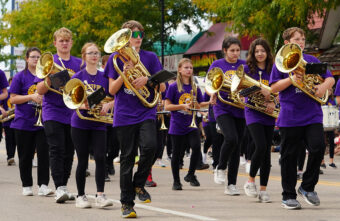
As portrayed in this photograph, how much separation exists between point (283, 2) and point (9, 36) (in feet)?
70.7

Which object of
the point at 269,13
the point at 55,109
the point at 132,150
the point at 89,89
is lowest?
the point at 132,150

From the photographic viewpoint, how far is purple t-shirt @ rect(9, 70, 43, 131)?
9.23 m

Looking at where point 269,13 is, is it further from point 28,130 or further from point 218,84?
point 28,130

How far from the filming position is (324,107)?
1380cm

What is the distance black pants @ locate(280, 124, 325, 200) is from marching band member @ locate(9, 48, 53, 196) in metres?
3.12

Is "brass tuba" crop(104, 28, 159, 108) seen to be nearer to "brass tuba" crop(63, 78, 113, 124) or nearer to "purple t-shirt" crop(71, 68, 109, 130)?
"brass tuba" crop(63, 78, 113, 124)

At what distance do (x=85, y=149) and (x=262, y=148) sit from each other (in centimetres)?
209

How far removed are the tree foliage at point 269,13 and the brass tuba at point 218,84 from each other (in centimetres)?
910

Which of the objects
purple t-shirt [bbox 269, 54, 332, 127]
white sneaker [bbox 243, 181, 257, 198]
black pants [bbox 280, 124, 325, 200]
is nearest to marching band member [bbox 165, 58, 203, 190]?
white sneaker [bbox 243, 181, 257, 198]

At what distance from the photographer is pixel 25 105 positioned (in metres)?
9.45

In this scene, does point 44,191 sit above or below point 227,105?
below

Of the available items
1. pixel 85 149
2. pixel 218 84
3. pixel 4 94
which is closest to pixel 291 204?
pixel 218 84

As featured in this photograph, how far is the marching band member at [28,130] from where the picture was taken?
9047 millimetres

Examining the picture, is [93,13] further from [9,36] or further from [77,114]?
[77,114]
